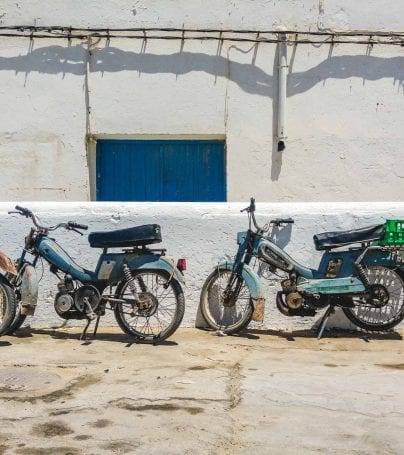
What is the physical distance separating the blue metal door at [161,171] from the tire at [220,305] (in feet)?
7.83

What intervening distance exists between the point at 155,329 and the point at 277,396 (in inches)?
101

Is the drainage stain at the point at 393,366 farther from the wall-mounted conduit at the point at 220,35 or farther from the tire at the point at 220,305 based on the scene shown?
the wall-mounted conduit at the point at 220,35

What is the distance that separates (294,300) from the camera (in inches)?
288

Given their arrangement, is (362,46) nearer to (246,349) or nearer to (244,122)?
(244,122)

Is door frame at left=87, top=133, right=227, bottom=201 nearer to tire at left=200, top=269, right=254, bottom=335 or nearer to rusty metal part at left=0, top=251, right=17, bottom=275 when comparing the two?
tire at left=200, top=269, right=254, bottom=335

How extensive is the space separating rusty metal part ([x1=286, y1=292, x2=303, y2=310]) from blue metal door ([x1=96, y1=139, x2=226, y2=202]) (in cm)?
277

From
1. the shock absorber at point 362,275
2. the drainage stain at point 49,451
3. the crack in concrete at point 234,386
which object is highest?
the shock absorber at point 362,275

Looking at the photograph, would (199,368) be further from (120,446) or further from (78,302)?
(120,446)

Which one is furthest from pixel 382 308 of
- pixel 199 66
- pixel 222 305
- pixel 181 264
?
pixel 199 66

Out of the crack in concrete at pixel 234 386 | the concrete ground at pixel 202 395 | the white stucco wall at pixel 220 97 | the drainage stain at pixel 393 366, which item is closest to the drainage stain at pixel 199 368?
the concrete ground at pixel 202 395

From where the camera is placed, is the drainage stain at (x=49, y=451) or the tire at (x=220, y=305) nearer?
the drainage stain at (x=49, y=451)

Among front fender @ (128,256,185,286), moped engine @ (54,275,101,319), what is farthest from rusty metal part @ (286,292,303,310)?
moped engine @ (54,275,101,319)

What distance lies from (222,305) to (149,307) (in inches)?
36.6

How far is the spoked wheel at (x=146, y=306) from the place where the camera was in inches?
275
